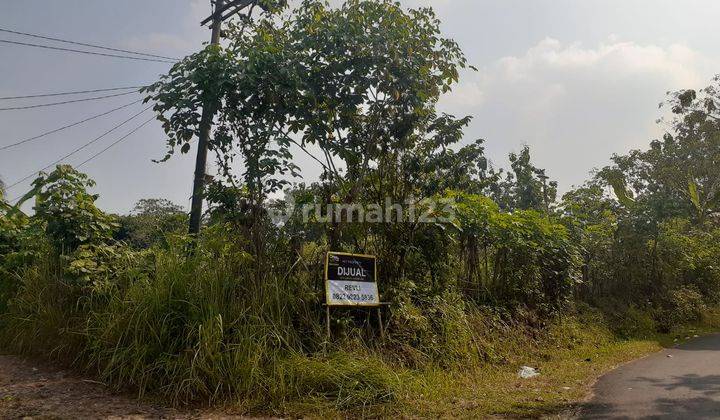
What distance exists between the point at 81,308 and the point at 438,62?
227 inches

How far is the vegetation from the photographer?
531cm

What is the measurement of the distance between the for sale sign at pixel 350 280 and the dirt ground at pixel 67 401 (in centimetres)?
186

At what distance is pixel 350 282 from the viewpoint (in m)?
6.24

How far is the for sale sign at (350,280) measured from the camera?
6.05 meters

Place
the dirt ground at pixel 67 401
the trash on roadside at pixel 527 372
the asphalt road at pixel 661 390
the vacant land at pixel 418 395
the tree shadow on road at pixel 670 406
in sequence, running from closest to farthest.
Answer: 1. the dirt ground at pixel 67 401
2. the vacant land at pixel 418 395
3. the tree shadow on road at pixel 670 406
4. the asphalt road at pixel 661 390
5. the trash on roadside at pixel 527 372

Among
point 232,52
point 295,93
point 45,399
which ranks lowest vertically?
point 45,399

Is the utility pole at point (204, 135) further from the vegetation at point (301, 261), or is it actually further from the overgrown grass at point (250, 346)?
the overgrown grass at point (250, 346)

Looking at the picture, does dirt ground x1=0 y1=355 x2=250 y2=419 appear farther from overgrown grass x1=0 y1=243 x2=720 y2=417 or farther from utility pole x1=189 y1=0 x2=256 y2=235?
utility pole x1=189 y1=0 x2=256 y2=235

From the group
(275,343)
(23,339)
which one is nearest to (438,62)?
(275,343)

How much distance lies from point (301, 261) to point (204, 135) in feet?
8.00

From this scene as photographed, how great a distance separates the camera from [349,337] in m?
6.11

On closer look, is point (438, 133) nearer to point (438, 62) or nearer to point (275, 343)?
point (438, 62)

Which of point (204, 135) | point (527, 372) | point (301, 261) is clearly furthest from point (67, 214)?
point (527, 372)

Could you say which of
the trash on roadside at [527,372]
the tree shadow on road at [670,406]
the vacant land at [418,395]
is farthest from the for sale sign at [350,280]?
the tree shadow on road at [670,406]
